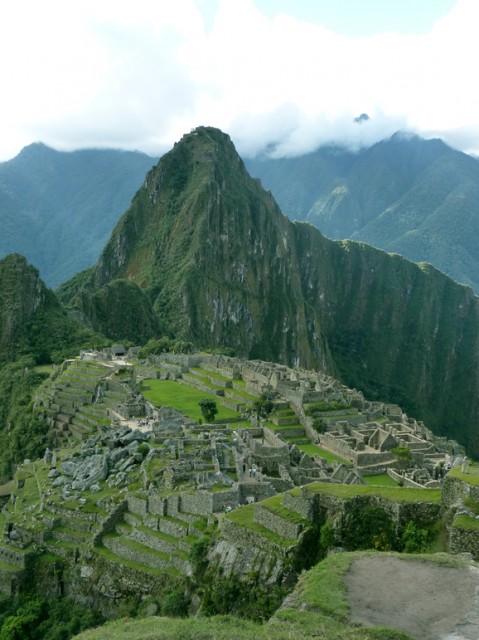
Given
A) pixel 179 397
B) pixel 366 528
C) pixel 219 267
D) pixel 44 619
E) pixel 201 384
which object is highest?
pixel 219 267

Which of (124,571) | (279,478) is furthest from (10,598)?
(279,478)

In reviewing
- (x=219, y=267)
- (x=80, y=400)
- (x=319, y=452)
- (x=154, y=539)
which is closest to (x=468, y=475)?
(x=154, y=539)

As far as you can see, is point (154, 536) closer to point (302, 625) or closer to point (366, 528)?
point (366, 528)

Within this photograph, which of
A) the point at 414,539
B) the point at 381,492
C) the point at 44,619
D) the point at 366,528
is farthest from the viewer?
the point at 44,619

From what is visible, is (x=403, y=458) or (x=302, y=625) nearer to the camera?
(x=302, y=625)

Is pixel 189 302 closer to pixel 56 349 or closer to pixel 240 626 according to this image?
pixel 56 349

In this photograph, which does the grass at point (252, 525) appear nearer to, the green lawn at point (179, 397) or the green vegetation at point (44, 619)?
the green vegetation at point (44, 619)

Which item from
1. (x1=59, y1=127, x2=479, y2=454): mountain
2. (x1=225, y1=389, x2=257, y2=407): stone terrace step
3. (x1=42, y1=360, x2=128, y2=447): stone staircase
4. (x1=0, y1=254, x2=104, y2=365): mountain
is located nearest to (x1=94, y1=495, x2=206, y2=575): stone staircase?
(x1=42, y1=360, x2=128, y2=447): stone staircase
